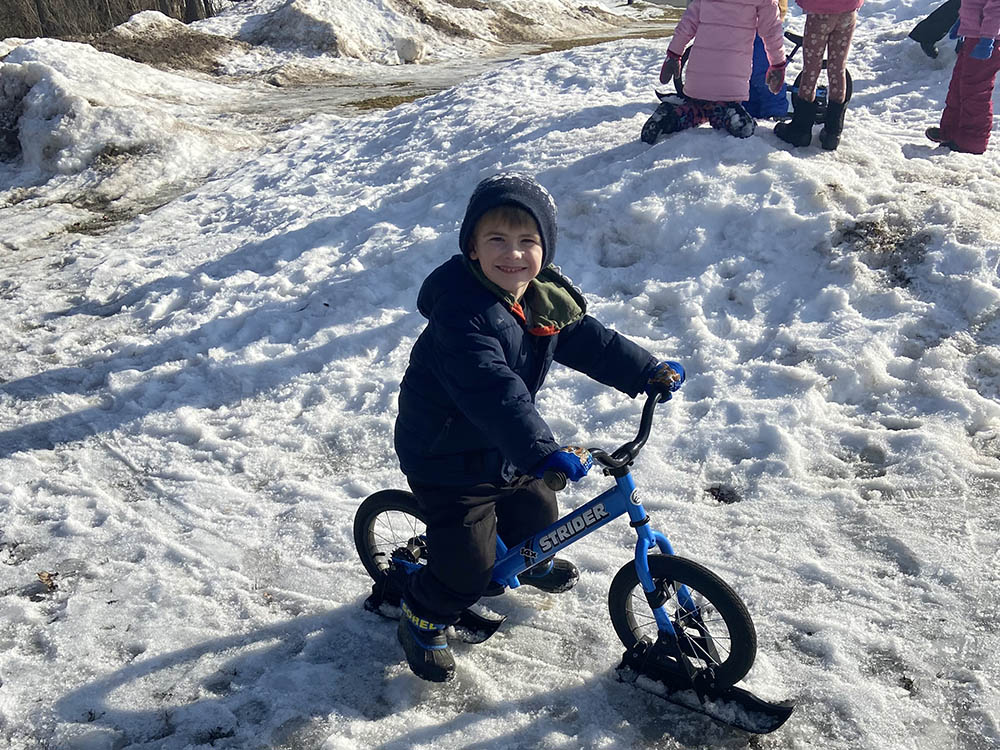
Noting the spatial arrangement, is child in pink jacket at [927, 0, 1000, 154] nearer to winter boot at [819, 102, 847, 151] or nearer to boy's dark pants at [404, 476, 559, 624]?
winter boot at [819, 102, 847, 151]

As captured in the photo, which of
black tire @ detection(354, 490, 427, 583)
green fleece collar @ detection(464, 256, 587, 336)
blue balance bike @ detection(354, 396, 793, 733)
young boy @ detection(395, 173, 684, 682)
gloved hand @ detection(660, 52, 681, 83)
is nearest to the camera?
young boy @ detection(395, 173, 684, 682)

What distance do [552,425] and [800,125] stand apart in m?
4.05

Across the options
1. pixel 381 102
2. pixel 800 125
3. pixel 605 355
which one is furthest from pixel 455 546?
pixel 381 102

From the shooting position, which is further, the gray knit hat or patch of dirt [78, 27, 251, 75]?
patch of dirt [78, 27, 251, 75]

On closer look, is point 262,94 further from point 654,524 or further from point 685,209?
point 654,524

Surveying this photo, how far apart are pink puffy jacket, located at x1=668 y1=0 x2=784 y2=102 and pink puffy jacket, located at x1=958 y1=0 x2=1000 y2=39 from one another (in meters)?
1.73

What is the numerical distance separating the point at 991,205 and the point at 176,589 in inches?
247

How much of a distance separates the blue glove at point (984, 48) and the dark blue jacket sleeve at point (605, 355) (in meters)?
6.15

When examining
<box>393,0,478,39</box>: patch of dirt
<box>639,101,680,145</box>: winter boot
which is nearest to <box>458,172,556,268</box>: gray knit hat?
<box>639,101,680,145</box>: winter boot


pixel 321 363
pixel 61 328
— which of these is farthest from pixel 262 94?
pixel 321 363

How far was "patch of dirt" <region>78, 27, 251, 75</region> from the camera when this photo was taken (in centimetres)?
1842

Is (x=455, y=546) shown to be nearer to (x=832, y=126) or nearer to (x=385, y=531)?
(x=385, y=531)

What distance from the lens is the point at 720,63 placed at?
7238mm

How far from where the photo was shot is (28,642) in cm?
352
